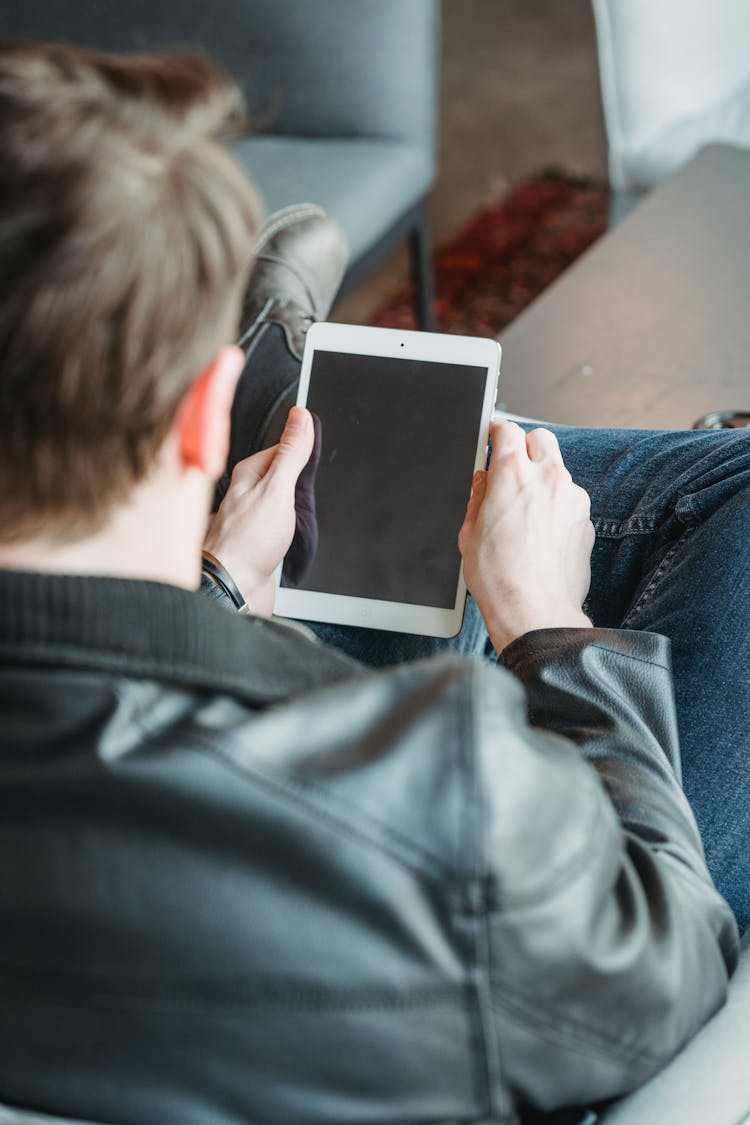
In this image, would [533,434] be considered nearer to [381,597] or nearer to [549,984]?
[381,597]

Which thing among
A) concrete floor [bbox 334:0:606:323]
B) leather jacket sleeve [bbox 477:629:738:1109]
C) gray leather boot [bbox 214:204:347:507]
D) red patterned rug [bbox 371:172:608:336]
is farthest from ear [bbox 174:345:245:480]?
concrete floor [bbox 334:0:606:323]

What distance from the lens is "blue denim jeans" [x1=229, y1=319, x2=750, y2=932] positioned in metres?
0.80

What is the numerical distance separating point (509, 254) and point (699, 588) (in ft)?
5.87

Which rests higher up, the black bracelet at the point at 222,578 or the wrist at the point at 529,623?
the wrist at the point at 529,623

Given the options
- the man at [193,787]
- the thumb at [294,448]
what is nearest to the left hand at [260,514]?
the thumb at [294,448]

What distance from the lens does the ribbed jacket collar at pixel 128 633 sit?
0.46 metres

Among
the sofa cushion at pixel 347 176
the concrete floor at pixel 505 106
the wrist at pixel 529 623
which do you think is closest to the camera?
the wrist at pixel 529 623

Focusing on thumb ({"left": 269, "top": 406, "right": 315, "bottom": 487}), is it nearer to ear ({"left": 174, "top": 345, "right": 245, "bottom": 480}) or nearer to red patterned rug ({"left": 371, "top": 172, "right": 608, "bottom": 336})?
ear ({"left": 174, "top": 345, "right": 245, "bottom": 480})

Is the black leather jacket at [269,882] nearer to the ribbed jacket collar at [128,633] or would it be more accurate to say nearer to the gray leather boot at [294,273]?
the ribbed jacket collar at [128,633]

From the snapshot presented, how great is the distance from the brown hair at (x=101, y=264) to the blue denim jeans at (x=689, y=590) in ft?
1.47

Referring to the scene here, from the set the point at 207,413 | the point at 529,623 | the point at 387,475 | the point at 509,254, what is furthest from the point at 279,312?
the point at 509,254

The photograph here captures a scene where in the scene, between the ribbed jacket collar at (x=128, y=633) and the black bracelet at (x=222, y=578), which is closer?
the ribbed jacket collar at (x=128, y=633)

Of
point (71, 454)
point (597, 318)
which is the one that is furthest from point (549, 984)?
point (597, 318)

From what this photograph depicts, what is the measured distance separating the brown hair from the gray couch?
4.74 ft
